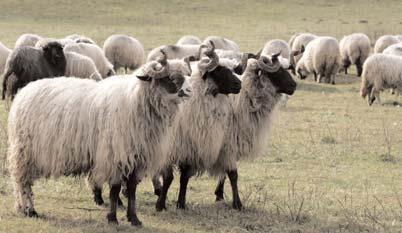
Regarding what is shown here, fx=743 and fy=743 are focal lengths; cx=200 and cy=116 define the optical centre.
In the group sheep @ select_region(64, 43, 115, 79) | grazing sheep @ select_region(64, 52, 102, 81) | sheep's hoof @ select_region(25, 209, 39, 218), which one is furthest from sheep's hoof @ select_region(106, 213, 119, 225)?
sheep @ select_region(64, 43, 115, 79)

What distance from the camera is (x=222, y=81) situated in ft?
28.6

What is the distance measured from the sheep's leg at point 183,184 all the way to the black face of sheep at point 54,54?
6.23 meters

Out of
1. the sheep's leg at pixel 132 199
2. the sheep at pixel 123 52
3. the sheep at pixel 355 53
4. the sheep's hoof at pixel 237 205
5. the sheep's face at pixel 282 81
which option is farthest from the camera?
the sheep at pixel 355 53

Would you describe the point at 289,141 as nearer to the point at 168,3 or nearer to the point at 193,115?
the point at 193,115

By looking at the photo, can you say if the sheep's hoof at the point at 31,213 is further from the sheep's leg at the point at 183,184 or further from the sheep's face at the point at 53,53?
the sheep's face at the point at 53,53

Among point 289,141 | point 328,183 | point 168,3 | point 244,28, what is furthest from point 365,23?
point 328,183

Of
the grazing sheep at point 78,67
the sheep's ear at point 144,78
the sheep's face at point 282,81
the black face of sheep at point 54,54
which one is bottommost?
the grazing sheep at point 78,67

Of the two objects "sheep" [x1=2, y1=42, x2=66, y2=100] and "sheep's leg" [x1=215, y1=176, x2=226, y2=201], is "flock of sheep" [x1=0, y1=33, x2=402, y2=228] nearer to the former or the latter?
"sheep's leg" [x1=215, y1=176, x2=226, y2=201]

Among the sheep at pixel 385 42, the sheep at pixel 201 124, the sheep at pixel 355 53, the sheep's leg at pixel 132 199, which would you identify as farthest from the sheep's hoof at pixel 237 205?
the sheep at pixel 385 42

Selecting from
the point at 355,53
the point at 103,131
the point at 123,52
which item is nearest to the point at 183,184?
the point at 103,131

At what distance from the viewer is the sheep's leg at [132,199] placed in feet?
25.1

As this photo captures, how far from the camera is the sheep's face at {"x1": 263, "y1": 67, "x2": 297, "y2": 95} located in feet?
30.6

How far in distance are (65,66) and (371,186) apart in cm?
692

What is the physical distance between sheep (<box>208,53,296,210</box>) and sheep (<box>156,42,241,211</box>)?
36cm
